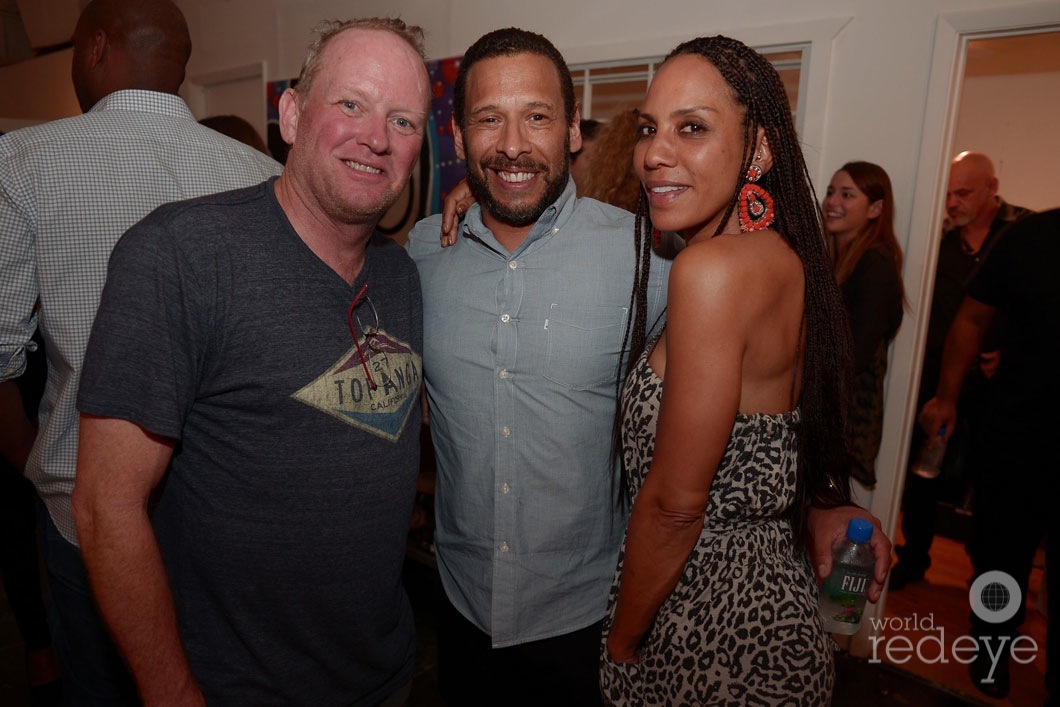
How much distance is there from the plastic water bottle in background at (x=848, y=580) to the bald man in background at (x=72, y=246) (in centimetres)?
152

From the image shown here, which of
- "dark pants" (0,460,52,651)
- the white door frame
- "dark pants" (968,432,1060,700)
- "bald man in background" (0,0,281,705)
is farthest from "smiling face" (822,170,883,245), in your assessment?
"dark pants" (0,460,52,651)

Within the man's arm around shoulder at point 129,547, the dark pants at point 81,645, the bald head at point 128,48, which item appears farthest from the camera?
the bald head at point 128,48

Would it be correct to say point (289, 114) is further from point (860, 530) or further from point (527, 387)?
point (860, 530)

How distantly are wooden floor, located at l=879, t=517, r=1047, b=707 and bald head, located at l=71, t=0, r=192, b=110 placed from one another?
3.50 meters

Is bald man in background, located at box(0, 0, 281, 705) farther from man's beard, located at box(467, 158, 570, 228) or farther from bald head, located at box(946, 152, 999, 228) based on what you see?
bald head, located at box(946, 152, 999, 228)

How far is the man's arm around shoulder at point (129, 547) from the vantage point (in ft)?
3.14

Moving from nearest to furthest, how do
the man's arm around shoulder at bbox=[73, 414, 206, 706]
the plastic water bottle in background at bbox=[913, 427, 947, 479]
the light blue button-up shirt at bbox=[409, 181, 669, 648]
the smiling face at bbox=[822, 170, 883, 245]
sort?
the man's arm around shoulder at bbox=[73, 414, 206, 706], the light blue button-up shirt at bbox=[409, 181, 669, 648], the smiling face at bbox=[822, 170, 883, 245], the plastic water bottle in background at bbox=[913, 427, 947, 479]

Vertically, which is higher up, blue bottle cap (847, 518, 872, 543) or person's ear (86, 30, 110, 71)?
person's ear (86, 30, 110, 71)

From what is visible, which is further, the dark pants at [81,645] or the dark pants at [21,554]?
the dark pants at [21,554]

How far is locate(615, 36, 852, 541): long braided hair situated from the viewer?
125 centimetres

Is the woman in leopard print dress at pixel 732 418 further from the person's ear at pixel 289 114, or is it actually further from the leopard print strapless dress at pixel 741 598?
the person's ear at pixel 289 114

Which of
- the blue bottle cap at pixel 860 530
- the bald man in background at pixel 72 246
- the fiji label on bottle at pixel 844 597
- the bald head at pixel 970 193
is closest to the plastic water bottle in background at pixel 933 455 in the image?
the bald head at pixel 970 193

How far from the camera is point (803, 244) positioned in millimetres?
1270

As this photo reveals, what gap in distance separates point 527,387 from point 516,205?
44cm
